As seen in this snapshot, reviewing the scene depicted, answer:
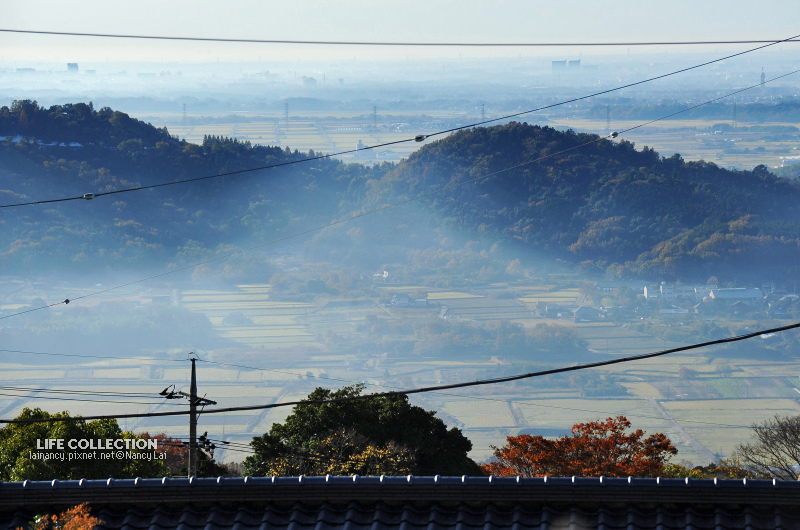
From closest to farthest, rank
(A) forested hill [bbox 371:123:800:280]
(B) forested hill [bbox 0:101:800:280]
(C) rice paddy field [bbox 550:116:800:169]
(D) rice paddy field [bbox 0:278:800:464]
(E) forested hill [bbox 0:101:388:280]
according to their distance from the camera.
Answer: (D) rice paddy field [bbox 0:278:800:464] → (E) forested hill [bbox 0:101:388:280] → (B) forested hill [bbox 0:101:800:280] → (A) forested hill [bbox 371:123:800:280] → (C) rice paddy field [bbox 550:116:800:169]

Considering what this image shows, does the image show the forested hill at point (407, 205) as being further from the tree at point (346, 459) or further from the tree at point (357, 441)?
the tree at point (346, 459)

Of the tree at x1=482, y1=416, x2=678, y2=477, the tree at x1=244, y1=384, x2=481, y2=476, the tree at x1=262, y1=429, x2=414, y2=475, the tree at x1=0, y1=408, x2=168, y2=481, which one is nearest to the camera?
the tree at x1=0, y1=408, x2=168, y2=481

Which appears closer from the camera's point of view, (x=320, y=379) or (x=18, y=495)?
(x=18, y=495)

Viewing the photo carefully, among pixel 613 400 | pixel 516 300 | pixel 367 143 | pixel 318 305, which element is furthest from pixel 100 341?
pixel 367 143

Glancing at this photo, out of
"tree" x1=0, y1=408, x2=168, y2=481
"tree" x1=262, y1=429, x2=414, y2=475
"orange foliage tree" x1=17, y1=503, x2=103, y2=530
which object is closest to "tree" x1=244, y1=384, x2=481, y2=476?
"tree" x1=262, y1=429, x2=414, y2=475

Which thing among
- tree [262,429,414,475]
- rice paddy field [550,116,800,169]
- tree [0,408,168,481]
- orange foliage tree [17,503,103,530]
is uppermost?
rice paddy field [550,116,800,169]

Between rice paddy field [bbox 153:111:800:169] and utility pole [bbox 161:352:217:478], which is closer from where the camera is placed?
utility pole [bbox 161:352:217:478]

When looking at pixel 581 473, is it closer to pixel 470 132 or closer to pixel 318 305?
pixel 318 305

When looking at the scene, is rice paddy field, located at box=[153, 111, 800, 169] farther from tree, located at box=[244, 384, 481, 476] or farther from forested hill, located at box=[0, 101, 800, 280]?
tree, located at box=[244, 384, 481, 476]
